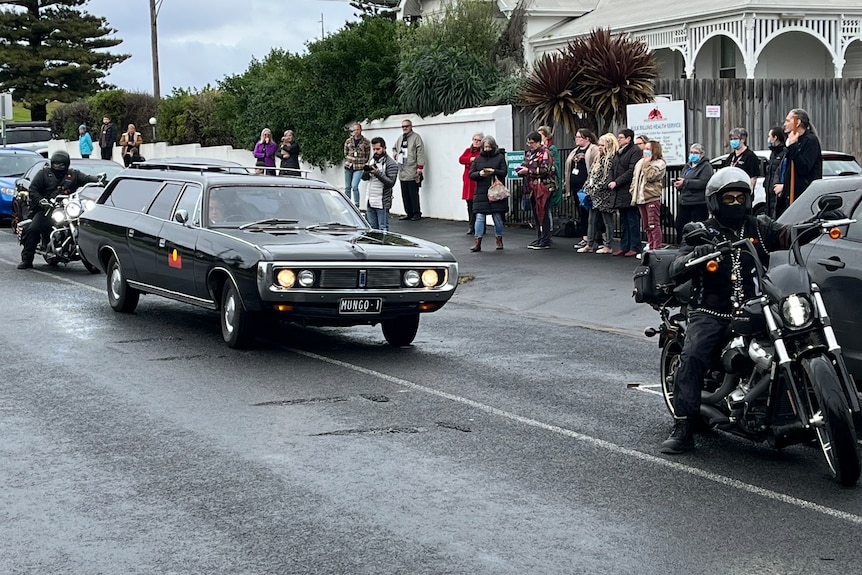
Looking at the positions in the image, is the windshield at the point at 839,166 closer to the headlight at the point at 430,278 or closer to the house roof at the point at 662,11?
the house roof at the point at 662,11

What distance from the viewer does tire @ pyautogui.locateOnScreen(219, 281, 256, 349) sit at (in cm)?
1157

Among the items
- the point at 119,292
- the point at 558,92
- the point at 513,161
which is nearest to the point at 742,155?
the point at 558,92

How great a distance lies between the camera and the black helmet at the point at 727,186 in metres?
7.84

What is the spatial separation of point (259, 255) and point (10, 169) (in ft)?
68.6

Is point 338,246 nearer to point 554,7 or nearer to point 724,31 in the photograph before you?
point 724,31

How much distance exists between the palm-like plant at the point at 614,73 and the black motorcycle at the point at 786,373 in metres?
13.6

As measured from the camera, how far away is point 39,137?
1981 inches

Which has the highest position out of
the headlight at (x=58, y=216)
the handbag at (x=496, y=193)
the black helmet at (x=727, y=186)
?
the black helmet at (x=727, y=186)

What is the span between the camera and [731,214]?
7844 millimetres

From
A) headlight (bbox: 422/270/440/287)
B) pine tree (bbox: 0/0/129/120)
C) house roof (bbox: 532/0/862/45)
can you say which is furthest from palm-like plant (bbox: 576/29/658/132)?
pine tree (bbox: 0/0/129/120)

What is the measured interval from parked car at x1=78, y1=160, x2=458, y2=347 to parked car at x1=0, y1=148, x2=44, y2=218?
1573 cm

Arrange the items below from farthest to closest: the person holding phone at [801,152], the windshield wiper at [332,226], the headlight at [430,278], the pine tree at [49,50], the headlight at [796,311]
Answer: the pine tree at [49,50], the person holding phone at [801,152], the windshield wiper at [332,226], the headlight at [430,278], the headlight at [796,311]

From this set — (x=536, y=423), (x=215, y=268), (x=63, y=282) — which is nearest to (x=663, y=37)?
(x=63, y=282)

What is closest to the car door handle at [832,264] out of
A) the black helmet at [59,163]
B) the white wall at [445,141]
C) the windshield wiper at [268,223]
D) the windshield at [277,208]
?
the windshield at [277,208]
